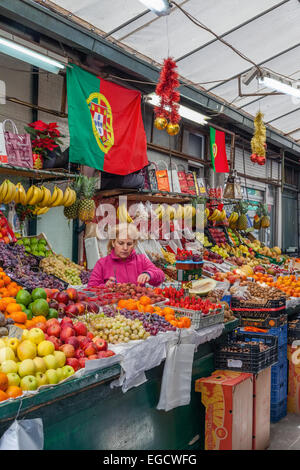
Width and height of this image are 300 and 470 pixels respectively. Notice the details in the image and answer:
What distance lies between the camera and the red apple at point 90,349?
9.14 feet

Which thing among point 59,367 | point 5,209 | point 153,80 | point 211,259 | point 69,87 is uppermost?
point 153,80

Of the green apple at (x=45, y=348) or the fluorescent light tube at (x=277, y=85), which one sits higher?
the fluorescent light tube at (x=277, y=85)

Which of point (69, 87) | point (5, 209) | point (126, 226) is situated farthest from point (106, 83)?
point (126, 226)

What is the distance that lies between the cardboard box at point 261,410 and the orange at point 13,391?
231cm

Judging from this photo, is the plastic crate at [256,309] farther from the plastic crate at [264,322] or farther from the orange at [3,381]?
the orange at [3,381]

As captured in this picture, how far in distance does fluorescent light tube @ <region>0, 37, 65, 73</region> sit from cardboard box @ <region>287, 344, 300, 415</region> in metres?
4.58

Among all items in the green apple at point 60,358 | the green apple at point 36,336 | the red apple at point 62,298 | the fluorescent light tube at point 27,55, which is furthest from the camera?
the fluorescent light tube at point 27,55

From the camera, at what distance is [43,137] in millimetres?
5996

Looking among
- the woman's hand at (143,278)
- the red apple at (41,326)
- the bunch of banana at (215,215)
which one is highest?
the bunch of banana at (215,215)

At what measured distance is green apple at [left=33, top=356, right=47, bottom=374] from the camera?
245cm

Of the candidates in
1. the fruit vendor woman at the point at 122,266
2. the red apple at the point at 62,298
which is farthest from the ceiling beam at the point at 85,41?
the red apple at the point at 62,298
